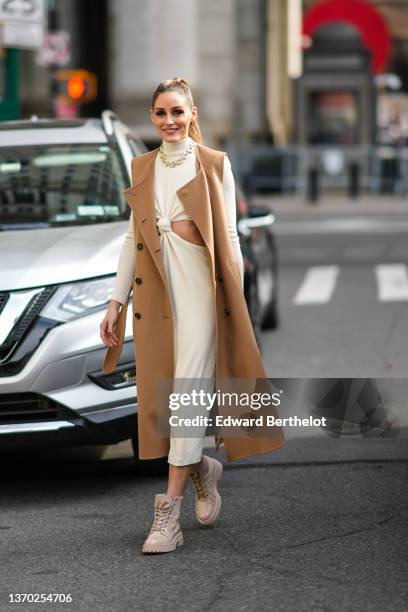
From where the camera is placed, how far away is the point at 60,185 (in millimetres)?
7938

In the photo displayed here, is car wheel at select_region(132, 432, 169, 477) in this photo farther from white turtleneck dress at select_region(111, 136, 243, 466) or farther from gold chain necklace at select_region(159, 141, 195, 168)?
gold chain necklace at select_region(159, 141, 195, 168)

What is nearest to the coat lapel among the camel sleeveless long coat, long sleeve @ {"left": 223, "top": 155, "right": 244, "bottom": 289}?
the camel sleeveless long coat

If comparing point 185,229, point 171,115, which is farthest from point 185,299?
point 171,115

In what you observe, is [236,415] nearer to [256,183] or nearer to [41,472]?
[41,472]

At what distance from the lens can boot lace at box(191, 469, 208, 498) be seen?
588cm

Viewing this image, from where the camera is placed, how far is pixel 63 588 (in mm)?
5152

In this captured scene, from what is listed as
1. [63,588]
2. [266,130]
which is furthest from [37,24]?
[266,130]

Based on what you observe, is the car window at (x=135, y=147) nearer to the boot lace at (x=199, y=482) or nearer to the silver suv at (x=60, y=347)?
the silver suv at (x=60, y=347)

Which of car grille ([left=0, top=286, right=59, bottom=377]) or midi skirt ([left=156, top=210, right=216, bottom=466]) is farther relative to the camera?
car grille ([left=0, top=286, right=59, bottom=377])

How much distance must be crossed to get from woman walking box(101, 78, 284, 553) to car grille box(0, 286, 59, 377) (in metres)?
0.80

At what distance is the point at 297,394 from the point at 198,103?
31.3m

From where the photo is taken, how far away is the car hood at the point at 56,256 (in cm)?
652

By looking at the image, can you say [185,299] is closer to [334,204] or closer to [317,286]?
[317,286]

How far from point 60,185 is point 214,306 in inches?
103
